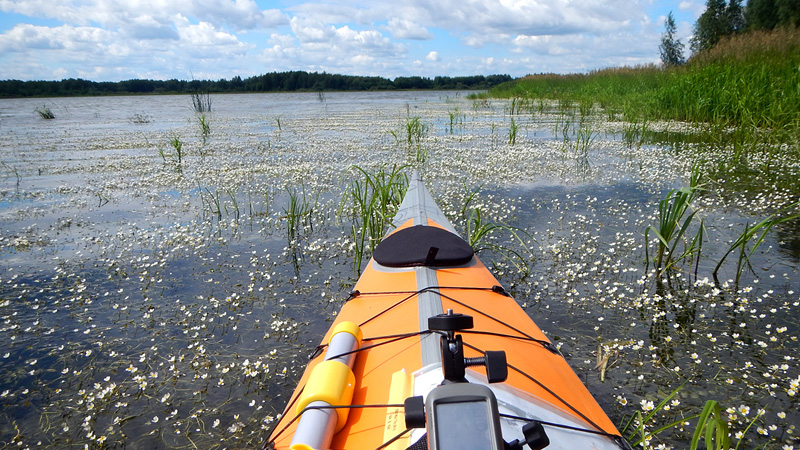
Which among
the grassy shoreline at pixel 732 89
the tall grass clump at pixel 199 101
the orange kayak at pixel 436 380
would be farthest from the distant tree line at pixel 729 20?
the orange kayak at pixel 436 380

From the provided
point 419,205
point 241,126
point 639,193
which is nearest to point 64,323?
point 419,205

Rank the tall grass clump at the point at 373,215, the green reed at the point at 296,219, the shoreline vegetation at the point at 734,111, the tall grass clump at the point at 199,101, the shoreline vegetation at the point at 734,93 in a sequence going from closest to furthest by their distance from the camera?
the tall grass clump at the point at 373,215, the green reed at the point at 296,219, the shoreline vegetation at the point at 734,111, the shoreline vegetation at the point at 734,93, the tall grass clump at the point at 199,101

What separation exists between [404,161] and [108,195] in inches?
215

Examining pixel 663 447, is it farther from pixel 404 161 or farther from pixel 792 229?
pixel 404 161

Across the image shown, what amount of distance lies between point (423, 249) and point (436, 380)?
1.84 m

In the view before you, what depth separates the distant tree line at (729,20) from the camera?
34000 millimetres

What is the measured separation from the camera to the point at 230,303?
436cm

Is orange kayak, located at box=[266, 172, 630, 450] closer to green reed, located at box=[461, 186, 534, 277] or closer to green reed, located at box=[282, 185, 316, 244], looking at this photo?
green reed, located at box=[461, 186, 534, 277]

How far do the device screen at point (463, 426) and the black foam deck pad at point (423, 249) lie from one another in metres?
2.26

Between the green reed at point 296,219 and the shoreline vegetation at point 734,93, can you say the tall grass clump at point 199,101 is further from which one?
the green reed at point 296,219

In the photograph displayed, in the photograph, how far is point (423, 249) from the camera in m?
3.79

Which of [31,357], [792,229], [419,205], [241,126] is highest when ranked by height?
[241,126]

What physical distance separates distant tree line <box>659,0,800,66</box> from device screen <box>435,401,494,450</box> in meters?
41.3

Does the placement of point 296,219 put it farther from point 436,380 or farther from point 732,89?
point 732,89
